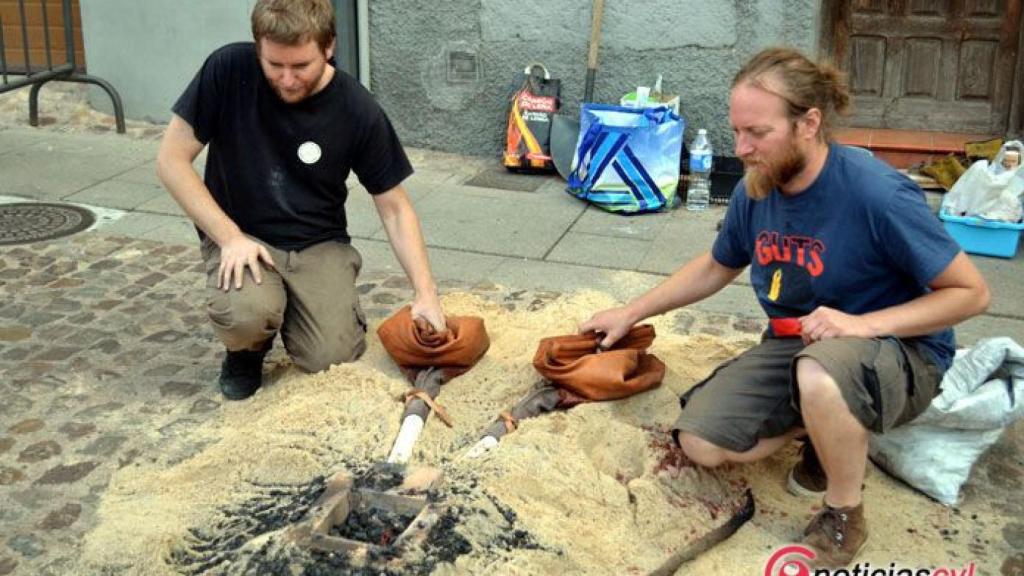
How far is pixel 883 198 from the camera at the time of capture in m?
3.07

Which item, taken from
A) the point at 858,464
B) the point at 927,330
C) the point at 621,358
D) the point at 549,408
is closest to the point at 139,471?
the point at 549,408

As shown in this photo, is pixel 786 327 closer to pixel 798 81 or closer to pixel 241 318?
pixel 798 81

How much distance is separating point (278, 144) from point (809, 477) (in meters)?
2.06

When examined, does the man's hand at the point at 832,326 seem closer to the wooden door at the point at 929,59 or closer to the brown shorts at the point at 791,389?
the brown shorts at the point at 791,389

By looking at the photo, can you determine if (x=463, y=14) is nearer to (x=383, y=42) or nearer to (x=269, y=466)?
(x=383, y=42)

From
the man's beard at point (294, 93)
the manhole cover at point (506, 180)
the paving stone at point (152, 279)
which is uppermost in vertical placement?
the man's beard at point (294, 93)

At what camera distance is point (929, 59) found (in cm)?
699

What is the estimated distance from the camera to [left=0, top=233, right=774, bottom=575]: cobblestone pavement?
3.40 m

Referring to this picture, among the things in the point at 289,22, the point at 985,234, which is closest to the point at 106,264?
the point at 289,22

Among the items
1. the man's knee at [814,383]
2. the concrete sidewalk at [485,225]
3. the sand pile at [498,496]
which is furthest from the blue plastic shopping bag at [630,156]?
the man's knee at [814,383]

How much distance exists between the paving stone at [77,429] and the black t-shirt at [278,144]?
859mm

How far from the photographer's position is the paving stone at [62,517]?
3.27 metres

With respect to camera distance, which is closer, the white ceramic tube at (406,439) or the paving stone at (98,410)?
the white ceramic tube at (406,439)

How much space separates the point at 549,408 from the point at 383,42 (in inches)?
158
